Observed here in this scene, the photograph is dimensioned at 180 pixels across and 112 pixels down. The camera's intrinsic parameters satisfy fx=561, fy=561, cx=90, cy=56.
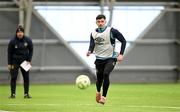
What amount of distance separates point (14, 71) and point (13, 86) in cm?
53

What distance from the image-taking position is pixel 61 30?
116ft

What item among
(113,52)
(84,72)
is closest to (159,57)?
(84,72)

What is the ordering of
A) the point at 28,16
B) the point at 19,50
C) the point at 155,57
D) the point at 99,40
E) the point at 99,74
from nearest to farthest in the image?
the point at 99,40, the point at 99,74, the point at 19,50, the point at 28,16, the point at 155,57

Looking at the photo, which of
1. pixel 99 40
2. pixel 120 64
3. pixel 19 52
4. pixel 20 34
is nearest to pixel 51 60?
pixel 120 64

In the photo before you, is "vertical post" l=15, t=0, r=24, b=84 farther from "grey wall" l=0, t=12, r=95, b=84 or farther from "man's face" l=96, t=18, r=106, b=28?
"man's face" l=96, t=18, r=106, b=28

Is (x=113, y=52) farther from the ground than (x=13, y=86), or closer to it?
farther from the ground

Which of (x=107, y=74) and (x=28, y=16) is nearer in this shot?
(x=107, y=74)

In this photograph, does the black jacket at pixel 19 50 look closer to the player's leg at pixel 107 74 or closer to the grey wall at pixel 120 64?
the player's leg at pixel 107 74

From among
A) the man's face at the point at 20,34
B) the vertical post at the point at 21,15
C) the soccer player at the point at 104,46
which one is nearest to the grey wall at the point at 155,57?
the vertical post at the point at 21,15

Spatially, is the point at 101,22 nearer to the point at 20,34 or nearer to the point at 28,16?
the point at 20,34

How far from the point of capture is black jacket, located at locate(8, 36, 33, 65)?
18484 mm

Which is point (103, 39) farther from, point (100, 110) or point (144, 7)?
point (144, 7)

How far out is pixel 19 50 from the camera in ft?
60.8

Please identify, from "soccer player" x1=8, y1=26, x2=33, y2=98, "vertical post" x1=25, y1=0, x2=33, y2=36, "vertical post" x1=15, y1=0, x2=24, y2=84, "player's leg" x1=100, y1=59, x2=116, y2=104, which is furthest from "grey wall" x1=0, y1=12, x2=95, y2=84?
"player's leg" x1=100, y1=59, x2=116, y2=104
